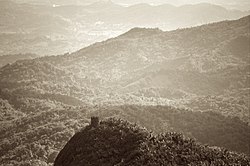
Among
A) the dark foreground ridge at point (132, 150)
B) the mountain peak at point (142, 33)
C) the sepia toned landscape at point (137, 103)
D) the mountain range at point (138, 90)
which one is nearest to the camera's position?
the dark foreground ridge at point (132, 150)

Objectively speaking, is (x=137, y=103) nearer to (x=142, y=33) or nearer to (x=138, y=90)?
(x=138, y=90)

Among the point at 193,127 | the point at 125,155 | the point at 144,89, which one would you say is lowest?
the point at 144,89

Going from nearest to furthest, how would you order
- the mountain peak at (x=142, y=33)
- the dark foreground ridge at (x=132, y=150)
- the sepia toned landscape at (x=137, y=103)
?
the dark foreground ridge at (x=132, y=150)
the sepia toned landscape at (x=137, y=103)
the mountain peak at (x=142, y=33)

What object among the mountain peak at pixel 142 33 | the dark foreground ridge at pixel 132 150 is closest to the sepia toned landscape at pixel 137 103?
the dark foreground ridge at pixel 132 150

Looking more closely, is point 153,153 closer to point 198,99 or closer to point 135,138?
point 135,138

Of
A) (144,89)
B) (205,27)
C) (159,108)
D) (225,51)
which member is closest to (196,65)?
(225,51)

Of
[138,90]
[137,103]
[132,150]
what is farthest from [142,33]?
[132,150]

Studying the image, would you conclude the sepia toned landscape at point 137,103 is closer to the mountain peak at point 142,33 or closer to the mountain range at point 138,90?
the mountain range at point 138,90

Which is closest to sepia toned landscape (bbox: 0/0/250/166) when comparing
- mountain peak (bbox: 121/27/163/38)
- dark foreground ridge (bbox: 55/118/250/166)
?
dark foreground ridge (bbox: 55/118/250/166)
